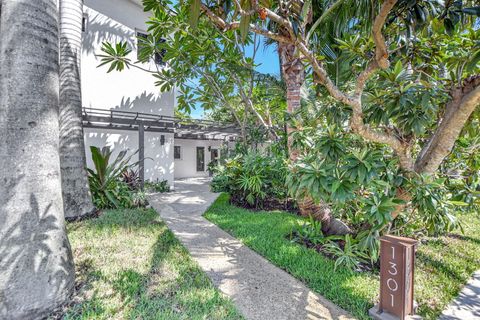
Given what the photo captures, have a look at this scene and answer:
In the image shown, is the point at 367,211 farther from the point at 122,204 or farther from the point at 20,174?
the point at 122,204

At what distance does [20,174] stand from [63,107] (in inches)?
158

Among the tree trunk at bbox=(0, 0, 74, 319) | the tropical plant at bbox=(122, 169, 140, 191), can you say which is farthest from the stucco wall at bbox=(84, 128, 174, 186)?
the tree trunk at bbox=(0, 0, 74, 319)

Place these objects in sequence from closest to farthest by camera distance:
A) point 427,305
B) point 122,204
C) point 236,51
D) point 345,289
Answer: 1. point 427,305
2. point 345,289
3. point 122,204
4. point 236,51

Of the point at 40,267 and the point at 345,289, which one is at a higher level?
the point at 40,267

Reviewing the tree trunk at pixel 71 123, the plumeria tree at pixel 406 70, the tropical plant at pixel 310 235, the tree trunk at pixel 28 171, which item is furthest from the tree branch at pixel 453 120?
the tree trunk at pixel 71 123

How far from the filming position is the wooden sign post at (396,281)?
8.21ft

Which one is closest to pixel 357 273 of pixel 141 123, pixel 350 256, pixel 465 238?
pixel 350 256

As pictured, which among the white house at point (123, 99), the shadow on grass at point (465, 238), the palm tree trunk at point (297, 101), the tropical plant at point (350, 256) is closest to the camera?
the tropical plant at point (350, 256)

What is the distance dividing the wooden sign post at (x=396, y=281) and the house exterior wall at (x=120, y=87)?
8180 mm

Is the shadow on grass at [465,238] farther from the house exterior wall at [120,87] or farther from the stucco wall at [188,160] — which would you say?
the stucco wall at [188,160]

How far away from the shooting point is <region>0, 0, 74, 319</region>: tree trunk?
222cm

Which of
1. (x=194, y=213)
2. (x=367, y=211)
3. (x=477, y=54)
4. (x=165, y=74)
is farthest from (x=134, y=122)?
(x=477, y=54)

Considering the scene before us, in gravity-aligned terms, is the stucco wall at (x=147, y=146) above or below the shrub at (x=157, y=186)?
above

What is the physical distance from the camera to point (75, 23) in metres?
5.81
